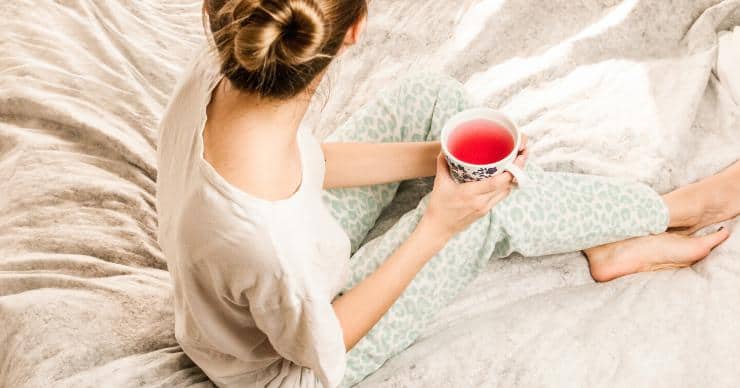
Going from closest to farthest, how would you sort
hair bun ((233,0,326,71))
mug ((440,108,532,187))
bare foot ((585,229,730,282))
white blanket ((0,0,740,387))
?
1. hair bun ((233,0,326,71))
2. mug ((440,108,532,187))
3. white blanket ((0,0,740,387))
4. bare foot ((585,229,730,282))

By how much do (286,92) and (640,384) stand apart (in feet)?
2.14

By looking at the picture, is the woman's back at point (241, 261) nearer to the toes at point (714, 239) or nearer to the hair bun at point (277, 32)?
the hair bun at point (277, 32)

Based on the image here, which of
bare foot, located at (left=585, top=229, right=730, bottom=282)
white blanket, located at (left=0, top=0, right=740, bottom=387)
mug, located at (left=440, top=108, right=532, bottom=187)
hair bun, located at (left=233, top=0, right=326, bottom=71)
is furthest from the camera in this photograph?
bare foot, located at (left=585, top=229, right=730, bottom=282)

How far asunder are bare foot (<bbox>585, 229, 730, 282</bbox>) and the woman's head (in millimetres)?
625

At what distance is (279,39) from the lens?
518 mm

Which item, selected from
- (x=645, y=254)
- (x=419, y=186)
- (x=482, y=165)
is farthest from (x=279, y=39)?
(x=645, y=254)

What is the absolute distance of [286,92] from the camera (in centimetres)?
57

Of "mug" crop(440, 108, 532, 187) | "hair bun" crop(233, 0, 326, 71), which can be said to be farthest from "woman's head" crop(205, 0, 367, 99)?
"mug" crop(440, 108, 532, 187)

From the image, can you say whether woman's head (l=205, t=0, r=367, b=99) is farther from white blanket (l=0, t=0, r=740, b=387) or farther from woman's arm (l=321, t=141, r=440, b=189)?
white blanket (l=0, t=0, r=740, b=387)

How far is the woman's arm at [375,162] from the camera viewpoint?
3.02 ft

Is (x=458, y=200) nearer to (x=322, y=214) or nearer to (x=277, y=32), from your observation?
(x=322, y=214)

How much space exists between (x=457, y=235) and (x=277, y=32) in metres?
0.47

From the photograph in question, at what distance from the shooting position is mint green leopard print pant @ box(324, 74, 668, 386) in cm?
88

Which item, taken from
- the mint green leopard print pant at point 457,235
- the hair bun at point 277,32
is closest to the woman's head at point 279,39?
the hair bun at point 277,32
